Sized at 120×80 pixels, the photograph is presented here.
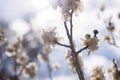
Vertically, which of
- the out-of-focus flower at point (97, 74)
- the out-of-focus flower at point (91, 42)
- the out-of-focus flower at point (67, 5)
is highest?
the out-of-focus flower at point (67, 5)

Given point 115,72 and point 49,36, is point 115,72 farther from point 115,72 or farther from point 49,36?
point 49,36

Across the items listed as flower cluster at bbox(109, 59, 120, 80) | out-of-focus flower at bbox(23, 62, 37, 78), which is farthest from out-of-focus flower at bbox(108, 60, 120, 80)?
out-of-focus flower at bbox(23, 62, 37, 78)

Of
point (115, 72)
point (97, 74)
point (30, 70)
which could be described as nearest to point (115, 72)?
point (115, 72)

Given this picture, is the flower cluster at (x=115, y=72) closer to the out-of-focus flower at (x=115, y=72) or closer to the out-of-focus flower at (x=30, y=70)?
the out-of-focus flower at (x=115, y=72)

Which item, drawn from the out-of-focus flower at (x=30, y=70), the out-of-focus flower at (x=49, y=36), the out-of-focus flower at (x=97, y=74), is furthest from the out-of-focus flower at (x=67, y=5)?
the out-of-focus flower at (x=30, y=70)

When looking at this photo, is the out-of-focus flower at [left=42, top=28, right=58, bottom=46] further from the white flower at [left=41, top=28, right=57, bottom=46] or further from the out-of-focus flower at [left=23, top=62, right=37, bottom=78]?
the out-of-focus flower at [left=23, top=62, right=37, bottom=78]

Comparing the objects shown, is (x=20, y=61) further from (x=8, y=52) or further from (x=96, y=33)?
(x=96, y=33)

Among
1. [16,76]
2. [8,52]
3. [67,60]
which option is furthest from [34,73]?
[67,60]
